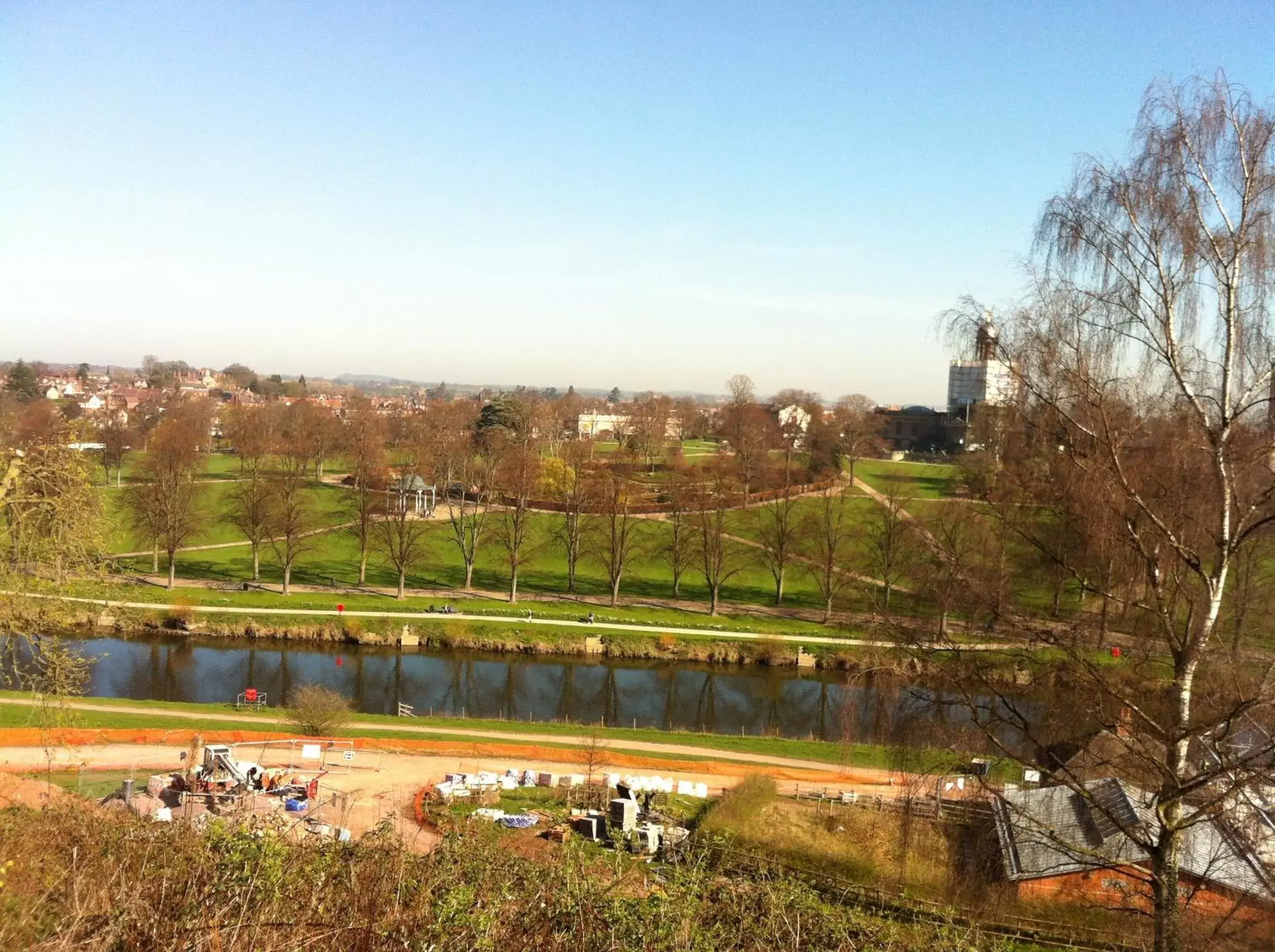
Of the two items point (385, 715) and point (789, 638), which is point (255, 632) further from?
point (789, 638)

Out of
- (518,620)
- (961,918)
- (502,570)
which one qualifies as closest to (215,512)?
(502,570)

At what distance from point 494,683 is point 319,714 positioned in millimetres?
10974

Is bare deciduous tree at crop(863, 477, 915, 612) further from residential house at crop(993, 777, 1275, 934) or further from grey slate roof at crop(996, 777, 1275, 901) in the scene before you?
residential house at crop(993, 777, 1275, 934)

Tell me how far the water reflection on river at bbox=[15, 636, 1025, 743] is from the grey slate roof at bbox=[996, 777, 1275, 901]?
414 inches

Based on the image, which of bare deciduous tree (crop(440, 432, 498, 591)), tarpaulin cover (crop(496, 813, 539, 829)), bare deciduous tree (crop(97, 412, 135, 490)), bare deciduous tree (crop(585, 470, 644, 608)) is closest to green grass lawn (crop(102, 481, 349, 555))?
bare deciduous tree (crop(97, 412, 135, 490))

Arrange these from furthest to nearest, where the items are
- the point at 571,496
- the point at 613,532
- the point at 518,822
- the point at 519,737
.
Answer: the point at 571,496
the point at 613,532
the point at 519,737
the point at 518,822

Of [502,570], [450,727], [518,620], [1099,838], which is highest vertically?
[1099,838]

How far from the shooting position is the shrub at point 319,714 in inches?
861

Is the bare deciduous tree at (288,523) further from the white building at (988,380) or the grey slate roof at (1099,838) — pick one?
the white building at (988,380)

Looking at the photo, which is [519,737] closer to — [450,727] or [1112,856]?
[450,727]

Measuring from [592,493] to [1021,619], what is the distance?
3977 cm

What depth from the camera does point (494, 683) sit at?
106 feet

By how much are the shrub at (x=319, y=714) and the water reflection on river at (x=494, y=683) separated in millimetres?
6510

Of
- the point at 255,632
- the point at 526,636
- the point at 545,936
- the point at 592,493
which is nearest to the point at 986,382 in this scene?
the point at 545,936
